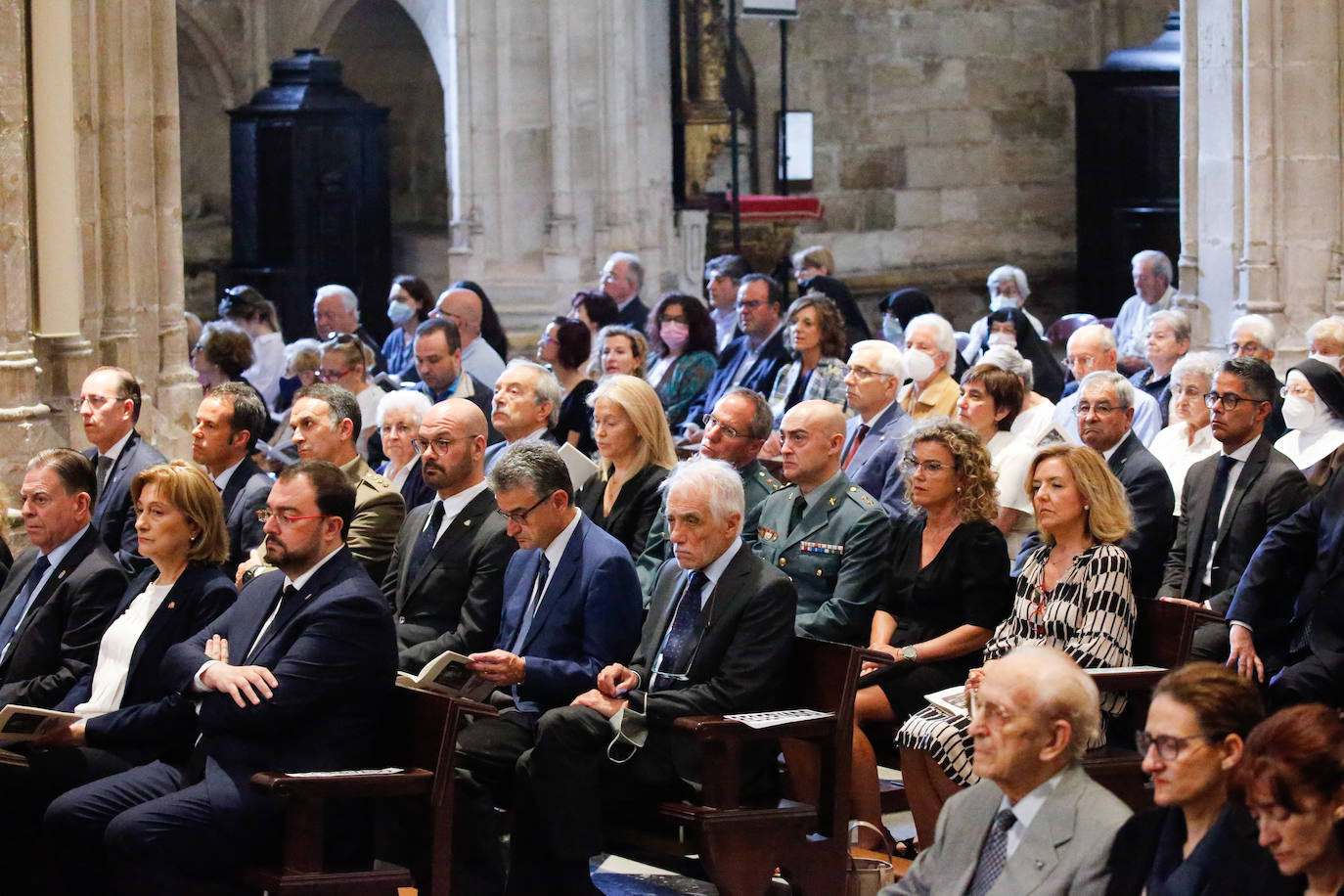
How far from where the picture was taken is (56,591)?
5.14 metres

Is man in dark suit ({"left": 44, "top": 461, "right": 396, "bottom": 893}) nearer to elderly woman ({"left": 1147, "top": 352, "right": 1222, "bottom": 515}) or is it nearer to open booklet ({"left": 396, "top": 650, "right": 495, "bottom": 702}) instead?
open booklet ({"left": 396, "top": 650, "right": 495, "bottom": 702})

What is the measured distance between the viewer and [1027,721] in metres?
3.55

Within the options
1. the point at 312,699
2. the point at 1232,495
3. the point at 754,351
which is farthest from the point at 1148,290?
the point at 312,699

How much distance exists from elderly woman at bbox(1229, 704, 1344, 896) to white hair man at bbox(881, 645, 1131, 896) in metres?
0.42

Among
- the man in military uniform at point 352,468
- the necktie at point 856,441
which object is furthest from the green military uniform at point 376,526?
the necktie at point 856,441

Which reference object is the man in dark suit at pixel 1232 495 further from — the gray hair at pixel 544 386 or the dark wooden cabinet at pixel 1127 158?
the dark wooden cabinet at pixel 1127 158

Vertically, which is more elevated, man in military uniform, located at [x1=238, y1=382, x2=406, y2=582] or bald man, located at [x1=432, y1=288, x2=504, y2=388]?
bald man, located at [x1=432, y1=288, x2=504, y2=388]

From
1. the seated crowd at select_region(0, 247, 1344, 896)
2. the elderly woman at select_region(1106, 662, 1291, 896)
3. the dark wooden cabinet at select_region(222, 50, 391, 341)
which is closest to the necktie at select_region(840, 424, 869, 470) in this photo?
the seated crowd at select_region(0, 247, 1344, 896)

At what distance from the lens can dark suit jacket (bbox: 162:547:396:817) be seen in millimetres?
4359

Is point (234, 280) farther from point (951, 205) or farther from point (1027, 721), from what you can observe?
point (1027, 721)

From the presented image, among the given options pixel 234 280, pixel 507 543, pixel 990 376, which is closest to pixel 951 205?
Result: pixel 234 280

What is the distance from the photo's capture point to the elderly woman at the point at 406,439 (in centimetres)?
638

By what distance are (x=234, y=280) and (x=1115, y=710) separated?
920cm

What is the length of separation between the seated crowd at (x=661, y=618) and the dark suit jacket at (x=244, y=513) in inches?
0.4
